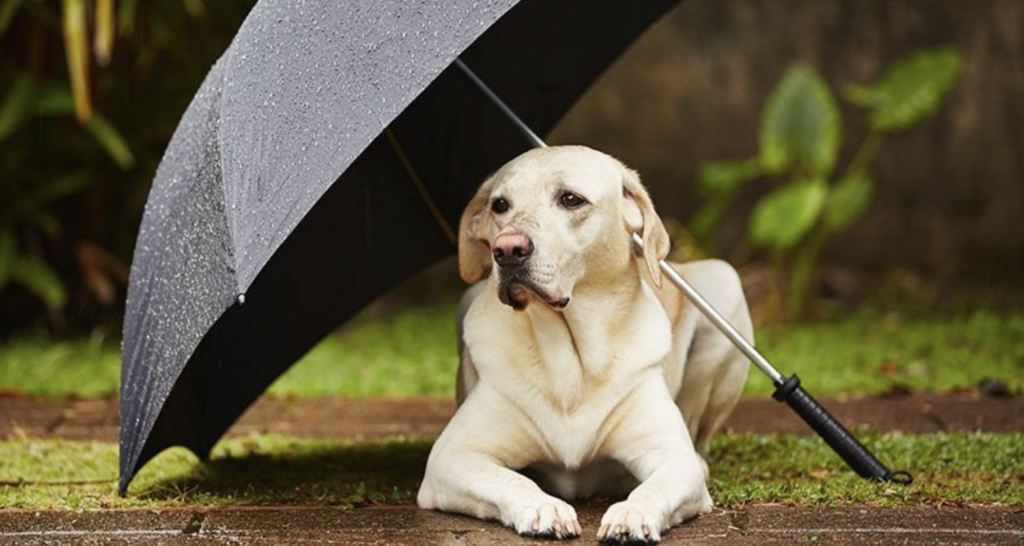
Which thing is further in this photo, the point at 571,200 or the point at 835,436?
the point at 835,436

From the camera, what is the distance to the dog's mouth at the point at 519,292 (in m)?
3.55

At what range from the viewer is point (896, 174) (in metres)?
8.51

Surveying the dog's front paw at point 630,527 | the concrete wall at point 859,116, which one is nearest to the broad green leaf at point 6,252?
the concrete wall at point 859,116

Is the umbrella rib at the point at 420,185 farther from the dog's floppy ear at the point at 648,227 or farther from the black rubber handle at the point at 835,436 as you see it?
the black rubber handle at the point at 835,436

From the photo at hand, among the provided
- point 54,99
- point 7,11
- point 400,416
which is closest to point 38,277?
point 54,99

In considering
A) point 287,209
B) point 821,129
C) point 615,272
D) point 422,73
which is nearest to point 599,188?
point 615,272

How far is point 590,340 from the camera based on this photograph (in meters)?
3.88

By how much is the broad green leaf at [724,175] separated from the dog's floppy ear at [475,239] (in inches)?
162

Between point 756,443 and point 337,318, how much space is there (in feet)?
4.76

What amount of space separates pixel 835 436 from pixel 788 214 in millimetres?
3586

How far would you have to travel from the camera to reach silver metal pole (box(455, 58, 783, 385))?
13.7 ft

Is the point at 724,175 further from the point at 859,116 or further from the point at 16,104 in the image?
the point at 16,104

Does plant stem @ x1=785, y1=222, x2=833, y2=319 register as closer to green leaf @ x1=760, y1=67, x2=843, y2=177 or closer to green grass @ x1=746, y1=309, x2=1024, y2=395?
green grass @ x1=746, y1=309, x2=1024, y2=395

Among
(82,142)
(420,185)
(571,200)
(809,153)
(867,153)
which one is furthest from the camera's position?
(867,153)
